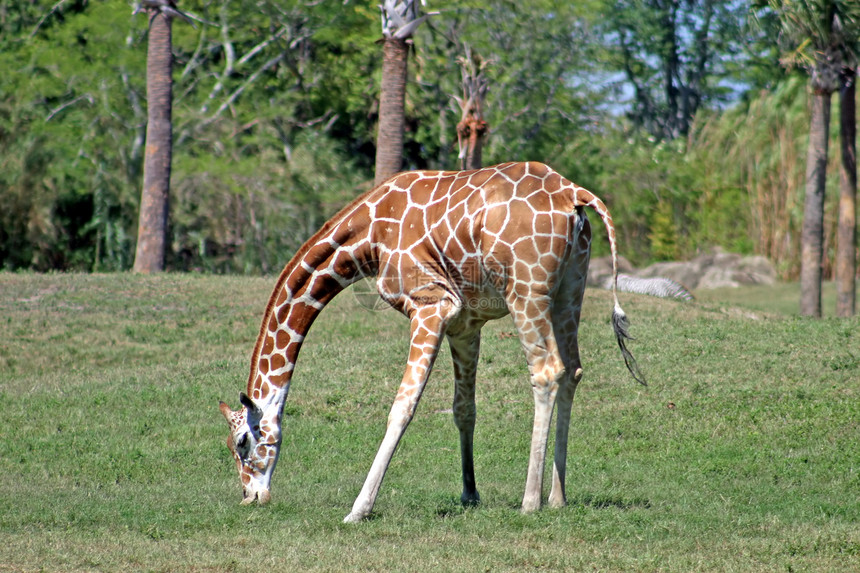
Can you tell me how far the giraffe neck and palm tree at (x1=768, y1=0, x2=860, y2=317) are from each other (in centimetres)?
1471

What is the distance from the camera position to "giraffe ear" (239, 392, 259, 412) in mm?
7953

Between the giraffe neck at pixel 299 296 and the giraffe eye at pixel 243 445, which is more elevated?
the giraffe neck at pixel 299 296

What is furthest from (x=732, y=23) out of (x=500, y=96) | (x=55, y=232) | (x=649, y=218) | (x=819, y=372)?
(x=819, y=372)

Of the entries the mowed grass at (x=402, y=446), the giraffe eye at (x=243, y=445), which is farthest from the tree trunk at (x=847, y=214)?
the giraffe eye at (x=243, y=445)

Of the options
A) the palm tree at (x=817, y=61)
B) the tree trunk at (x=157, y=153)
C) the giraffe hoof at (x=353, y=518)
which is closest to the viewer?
the giraffe hoof at (x=353, y=518)

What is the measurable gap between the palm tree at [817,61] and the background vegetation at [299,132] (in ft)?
24.9

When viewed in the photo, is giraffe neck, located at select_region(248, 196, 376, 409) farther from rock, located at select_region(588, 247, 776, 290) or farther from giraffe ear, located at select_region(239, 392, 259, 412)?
rock, located at select_region(588, 247, 776, 290)

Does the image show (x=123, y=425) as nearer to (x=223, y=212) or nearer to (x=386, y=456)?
(x=386, y=456)

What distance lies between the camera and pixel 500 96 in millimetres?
34375

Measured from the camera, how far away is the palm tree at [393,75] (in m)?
17.2

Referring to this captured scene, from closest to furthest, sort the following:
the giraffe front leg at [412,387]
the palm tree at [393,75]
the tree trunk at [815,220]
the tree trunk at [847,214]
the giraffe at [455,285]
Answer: the giraffe front leg at [412,387], the giraffe at [455,285], the palm tree at [393,75], the tree trunk at [815,220], the tree trunk at [847,214]

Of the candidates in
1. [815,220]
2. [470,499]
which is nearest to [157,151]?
[815,220]

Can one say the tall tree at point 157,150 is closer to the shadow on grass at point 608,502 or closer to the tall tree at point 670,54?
the shadow on grass at point 608,502

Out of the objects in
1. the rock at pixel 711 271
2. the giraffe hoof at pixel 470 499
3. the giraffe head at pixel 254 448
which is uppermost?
the rock at pixel 711 271
